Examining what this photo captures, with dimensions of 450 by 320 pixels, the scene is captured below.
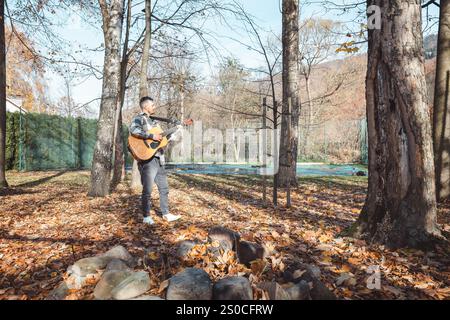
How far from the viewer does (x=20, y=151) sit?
1447 centimetres

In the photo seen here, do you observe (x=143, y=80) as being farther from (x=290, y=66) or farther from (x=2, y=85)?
(x=290, y=66)

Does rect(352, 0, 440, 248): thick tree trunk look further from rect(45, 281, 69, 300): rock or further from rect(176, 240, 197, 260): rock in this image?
rect(45, 281, 69, 300): rock

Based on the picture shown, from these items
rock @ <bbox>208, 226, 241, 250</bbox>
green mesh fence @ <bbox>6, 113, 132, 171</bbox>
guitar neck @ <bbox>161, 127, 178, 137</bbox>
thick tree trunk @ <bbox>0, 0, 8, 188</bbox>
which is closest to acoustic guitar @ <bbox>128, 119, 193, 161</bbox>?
guitar neck @ <bbox>161, 127, 178, 137</bbox>

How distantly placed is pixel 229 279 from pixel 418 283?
1701mm

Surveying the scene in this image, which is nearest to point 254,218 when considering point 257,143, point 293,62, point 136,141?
point 136,141

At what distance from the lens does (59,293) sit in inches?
90.4

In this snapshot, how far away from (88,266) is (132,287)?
2.20 ft

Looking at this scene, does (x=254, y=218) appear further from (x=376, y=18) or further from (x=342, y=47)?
(x=342, y=47)

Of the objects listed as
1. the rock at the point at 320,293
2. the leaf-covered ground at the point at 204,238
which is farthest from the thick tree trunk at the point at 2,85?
the rock at the point at 320,293

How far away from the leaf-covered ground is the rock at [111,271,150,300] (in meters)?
0.10

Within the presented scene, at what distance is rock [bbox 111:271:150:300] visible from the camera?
2.19 meters

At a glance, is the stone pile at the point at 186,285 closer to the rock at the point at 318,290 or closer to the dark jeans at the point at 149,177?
the rock at the point at 318,290

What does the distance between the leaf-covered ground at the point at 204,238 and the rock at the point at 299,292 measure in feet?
0.82

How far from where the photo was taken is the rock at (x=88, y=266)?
258cm
